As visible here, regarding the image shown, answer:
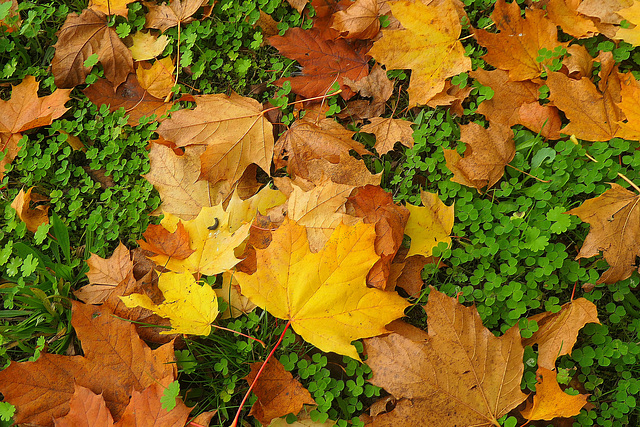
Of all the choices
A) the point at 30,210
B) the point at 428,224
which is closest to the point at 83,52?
the point at 30,210

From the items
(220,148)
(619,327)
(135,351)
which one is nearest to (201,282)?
(135,351)

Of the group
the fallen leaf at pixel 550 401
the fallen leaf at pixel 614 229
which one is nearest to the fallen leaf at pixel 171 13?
the fallen leaf at pixel 614 229

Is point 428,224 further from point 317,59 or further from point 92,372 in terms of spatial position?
point 92,372

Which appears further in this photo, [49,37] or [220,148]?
[49,37]

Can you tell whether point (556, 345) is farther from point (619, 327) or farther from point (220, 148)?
point (220, 148)

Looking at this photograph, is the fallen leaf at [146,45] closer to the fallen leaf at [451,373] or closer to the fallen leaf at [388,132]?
the fallen leaf at [388,132]

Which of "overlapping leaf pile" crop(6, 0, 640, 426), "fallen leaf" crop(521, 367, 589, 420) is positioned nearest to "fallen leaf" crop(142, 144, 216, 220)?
"overlapping leaf pile" crop(6, 0, 640, 426)

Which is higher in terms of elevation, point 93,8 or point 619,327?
point 93,8
